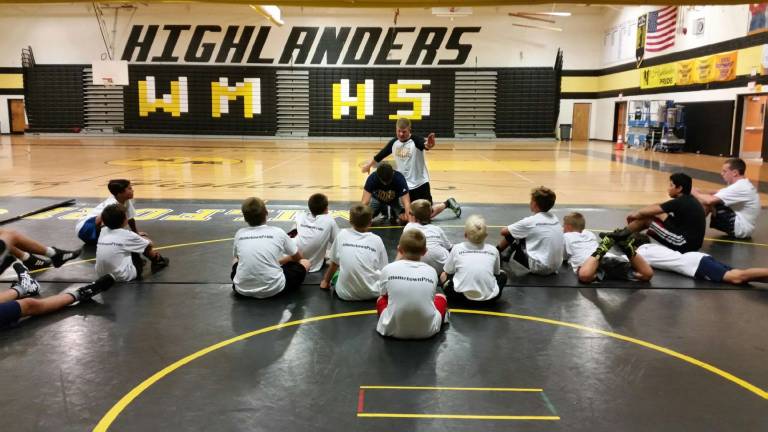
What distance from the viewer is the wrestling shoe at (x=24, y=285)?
4.88m

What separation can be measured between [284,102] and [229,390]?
97.6ft

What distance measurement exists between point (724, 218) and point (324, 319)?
615 centimetres

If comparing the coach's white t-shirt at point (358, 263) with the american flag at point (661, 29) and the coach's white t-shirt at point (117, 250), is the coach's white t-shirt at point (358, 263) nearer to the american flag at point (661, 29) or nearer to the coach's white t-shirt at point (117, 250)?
the coach's white t-shirt at point (117, 250)

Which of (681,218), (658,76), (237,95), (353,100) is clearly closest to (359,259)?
(681,218)

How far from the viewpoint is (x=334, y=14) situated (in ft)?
102

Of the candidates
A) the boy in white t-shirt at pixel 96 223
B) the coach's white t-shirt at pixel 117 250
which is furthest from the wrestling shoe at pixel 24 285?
the boy in white t-shirt at pixel 96 223

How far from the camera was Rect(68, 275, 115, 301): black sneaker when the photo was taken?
497 cm

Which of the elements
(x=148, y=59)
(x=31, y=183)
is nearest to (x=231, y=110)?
(x=148, y=59)

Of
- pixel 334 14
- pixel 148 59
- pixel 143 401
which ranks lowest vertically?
pixel 143 401

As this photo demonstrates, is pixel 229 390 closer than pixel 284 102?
Yes


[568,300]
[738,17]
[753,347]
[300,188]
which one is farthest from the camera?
[738,17]

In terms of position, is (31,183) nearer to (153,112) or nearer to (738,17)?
(153,112)

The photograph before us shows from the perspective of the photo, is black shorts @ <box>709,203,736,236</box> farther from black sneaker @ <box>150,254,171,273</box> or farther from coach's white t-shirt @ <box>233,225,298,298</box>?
black sneaker @ <box>150,254,171,273</box>

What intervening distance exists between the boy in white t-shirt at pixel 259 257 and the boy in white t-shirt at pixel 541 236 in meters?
2.42
